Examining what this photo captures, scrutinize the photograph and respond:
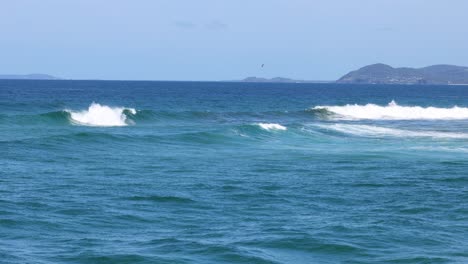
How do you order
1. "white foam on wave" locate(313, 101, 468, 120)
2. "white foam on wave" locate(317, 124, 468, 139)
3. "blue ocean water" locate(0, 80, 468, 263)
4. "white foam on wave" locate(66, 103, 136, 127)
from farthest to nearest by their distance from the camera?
"white foam on wave" locate(313, 101, 468, 120), "white foam on wave" locate(66, 103, 136, 127), "white foam on wave" locate(317, 124, 468, 139), "blue ocean water" locate(0, 80, 468, 263)

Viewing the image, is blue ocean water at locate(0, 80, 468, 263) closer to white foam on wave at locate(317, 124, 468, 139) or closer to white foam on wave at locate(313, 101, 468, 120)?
white foam on wave at locate(317, 124, 468, 139)

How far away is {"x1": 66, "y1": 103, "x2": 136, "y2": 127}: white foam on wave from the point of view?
42.0 metres

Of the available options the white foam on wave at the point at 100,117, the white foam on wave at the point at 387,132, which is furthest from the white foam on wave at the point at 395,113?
the white foam on wave at the point at 100,117

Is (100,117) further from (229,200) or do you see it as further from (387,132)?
(229,200)

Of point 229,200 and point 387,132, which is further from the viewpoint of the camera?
point 387,132

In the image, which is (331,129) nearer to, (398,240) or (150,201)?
(150,201)

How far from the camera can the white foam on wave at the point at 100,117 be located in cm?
4203

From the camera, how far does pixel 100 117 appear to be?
43.7m

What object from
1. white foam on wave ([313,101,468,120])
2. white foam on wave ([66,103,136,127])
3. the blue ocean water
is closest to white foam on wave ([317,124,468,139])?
the blue ocean water

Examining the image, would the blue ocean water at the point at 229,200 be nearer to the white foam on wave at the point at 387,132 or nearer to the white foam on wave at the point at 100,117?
the white foam on wave at the point at 387,132

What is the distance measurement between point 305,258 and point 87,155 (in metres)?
13.7

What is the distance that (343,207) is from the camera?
16109 millimetres

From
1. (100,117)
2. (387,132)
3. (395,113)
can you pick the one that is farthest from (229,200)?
(395,113)

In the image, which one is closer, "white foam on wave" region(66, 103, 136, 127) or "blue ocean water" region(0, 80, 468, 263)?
"blue ocean water" region(0, 80, 468, 263)
